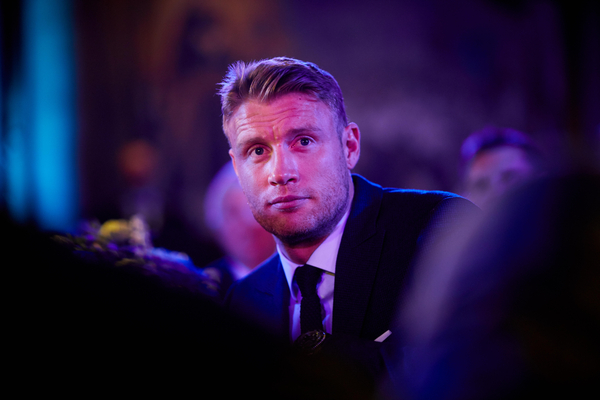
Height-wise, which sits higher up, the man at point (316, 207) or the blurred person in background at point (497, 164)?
the blurred person in background at point (497, 164)

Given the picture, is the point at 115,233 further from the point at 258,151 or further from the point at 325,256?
the point at 325,256

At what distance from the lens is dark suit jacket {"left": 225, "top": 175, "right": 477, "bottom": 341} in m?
1.15

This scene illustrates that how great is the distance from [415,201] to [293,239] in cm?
41

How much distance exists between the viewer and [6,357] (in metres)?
→ 0.53

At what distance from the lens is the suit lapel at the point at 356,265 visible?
1146 millimetres

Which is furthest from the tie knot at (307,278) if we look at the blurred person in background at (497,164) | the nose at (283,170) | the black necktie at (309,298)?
the blurred person in background at (497,164)

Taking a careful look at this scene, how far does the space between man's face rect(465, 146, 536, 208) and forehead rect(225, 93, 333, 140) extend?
5.18 feet

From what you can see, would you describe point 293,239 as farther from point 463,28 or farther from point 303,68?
point 463,28

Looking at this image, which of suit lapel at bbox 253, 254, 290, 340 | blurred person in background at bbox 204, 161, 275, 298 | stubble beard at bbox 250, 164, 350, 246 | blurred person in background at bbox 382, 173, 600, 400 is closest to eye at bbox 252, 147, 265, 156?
stubble beard at bbox 250, 164, 350, 246

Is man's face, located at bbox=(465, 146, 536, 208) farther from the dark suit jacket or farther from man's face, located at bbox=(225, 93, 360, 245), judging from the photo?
man's face, located at bbox=(225, 93, 360, 245)

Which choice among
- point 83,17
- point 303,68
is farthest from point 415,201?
point 83,17

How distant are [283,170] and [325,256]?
291 mm

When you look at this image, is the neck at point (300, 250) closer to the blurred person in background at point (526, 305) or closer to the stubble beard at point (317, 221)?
the stubble beard at point (317, 221)

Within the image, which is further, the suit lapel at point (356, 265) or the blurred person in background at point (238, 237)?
the blurred person in background at point (238, 237)
